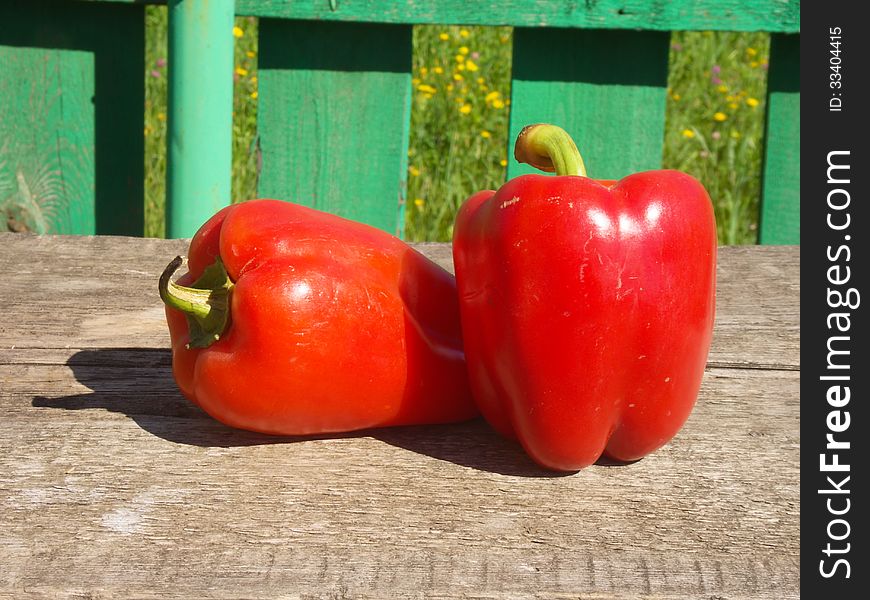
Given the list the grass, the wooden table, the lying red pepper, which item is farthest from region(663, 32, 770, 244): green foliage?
the lying red pepper

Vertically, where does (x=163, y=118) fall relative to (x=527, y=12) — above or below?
below

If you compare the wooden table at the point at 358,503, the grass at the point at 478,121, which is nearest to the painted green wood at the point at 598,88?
the grass at the point at 478,121

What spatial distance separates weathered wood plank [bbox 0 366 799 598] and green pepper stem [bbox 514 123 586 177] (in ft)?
1.09

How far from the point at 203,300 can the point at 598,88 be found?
137cm

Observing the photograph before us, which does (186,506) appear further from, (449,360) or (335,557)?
(449,360)

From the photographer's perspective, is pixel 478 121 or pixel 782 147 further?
pixel 478 121

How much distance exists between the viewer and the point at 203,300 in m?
1.36

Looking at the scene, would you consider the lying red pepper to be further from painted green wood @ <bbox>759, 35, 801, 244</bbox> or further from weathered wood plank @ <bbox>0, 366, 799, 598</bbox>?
painted green wood @ <bbox>759, 35, 801, 244</bbox>

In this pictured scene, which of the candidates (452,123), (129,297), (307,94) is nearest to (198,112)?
(307,94)

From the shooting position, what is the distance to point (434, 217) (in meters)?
3.42

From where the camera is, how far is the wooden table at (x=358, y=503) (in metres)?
1.03

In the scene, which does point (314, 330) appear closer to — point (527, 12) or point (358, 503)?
point (358, 503)
